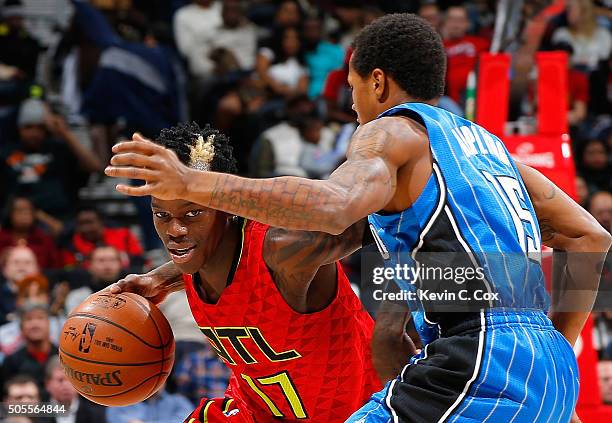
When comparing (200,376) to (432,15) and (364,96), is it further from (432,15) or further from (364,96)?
(432,15)

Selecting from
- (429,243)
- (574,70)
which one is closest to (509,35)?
(574,70)

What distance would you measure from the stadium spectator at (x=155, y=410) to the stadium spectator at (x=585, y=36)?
5.30m

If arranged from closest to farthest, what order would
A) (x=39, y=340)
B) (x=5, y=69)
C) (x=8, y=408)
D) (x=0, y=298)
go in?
(x=8, y=408) < (x=39, y=340) < (x=0, y=298) < (x=5, y=69)

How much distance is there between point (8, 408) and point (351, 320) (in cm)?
301

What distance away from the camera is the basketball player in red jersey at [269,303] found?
133 inches

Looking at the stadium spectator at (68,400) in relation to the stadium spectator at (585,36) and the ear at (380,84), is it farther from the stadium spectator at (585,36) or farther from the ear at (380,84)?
the stadium spectator at (585,36)

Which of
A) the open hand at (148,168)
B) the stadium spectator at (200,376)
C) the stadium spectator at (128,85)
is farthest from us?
the stadium spectator at (128,85)

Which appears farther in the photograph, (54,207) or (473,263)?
(54,207)

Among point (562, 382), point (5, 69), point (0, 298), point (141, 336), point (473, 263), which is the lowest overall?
point (0, 298)

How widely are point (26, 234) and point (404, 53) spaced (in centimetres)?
567

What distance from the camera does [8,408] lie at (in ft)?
18.9

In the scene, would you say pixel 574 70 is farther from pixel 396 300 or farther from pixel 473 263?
pixel 473 263

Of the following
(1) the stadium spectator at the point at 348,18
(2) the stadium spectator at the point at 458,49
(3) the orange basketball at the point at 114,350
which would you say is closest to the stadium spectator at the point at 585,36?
(2) the stadium spectator at the point at 458,49

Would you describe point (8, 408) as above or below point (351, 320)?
below
